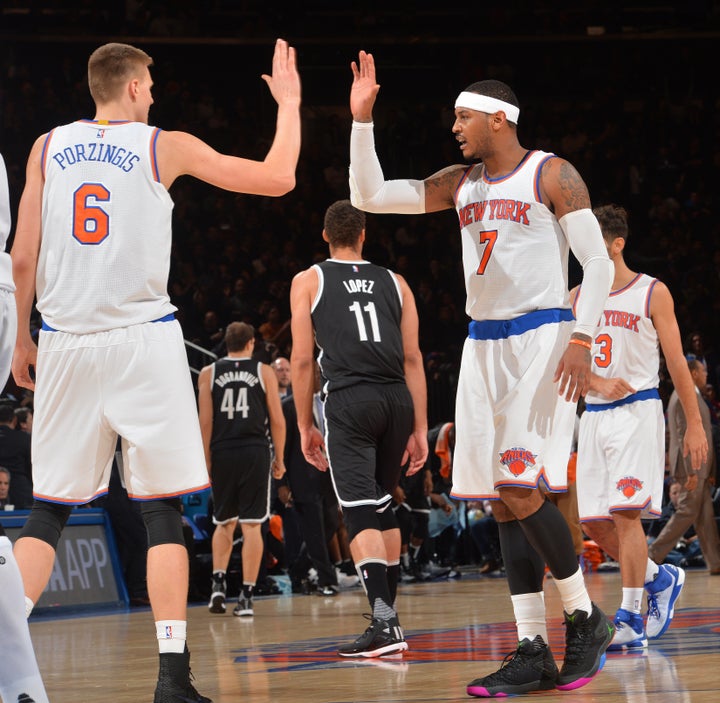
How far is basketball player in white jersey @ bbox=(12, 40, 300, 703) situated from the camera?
13.5 feet

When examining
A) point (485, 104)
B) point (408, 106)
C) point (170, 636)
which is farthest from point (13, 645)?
point (408, 106)

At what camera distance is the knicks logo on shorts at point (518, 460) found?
4473 mm

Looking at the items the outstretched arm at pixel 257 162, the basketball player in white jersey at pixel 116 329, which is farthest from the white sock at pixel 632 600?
the outstretched arm at pixel 257 162

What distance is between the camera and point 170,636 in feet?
13.1

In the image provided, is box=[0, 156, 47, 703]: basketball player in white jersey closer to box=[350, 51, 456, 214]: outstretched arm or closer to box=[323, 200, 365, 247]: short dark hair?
box=[350, 51, 456, 214]: outstretched arm

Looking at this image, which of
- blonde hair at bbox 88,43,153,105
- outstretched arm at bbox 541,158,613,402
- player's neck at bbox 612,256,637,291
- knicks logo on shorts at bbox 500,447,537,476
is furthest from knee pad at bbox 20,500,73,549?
player's neck at bbox 612,256,637,291

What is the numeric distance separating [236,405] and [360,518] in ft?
11.2

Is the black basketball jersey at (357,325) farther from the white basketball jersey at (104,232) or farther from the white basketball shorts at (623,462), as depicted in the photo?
the white basketball jersey at (104,232)

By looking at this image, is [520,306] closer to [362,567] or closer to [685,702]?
[685,702]

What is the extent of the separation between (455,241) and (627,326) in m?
14.3

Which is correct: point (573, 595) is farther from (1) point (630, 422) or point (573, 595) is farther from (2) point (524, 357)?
(1) point (630, 422)

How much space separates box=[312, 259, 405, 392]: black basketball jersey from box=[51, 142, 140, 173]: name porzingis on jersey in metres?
2.48

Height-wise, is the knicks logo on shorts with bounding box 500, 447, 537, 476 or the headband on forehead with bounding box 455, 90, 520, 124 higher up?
the headband on forehead with bounding box 455, 90, 520, 124

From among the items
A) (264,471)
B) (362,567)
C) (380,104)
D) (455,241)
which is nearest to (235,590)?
(264,471)
